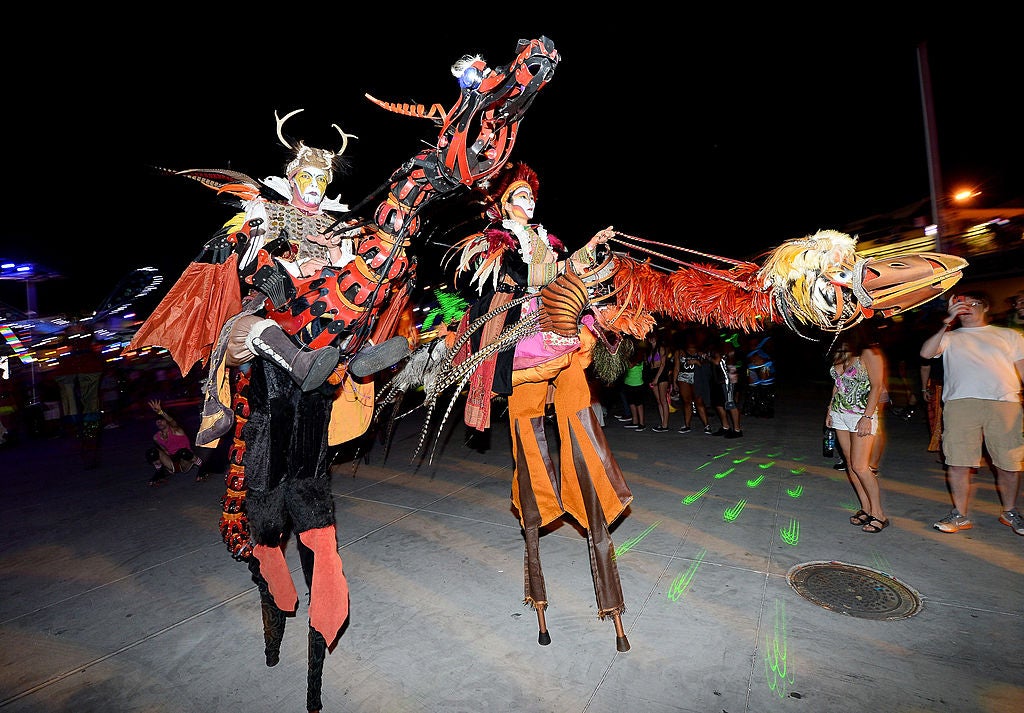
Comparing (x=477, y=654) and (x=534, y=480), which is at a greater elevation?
(x=534, y=480)

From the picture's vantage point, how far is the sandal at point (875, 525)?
434 cm

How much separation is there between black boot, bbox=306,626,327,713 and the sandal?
4478mm

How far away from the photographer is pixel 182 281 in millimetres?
2555

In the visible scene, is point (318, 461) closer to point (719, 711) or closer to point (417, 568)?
point (417, 568)

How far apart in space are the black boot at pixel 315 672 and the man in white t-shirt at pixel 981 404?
496cm

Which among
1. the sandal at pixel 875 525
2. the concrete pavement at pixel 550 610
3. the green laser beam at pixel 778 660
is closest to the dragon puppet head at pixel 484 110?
the concrete pavement at pixel 550 610

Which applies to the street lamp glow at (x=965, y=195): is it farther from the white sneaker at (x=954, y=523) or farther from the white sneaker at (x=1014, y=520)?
the white sneaker at (x=954, y=523)

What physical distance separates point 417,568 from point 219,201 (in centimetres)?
305

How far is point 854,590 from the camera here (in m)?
3.43

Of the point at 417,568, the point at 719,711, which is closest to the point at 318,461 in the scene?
the point at 417,568

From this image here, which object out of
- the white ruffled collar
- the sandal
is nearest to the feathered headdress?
the white ruffled collar

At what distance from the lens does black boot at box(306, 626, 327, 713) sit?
2.49 m

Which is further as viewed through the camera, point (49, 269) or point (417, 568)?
point (49, 269)

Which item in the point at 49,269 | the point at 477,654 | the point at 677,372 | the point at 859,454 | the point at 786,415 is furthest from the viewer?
the point at 49,269
